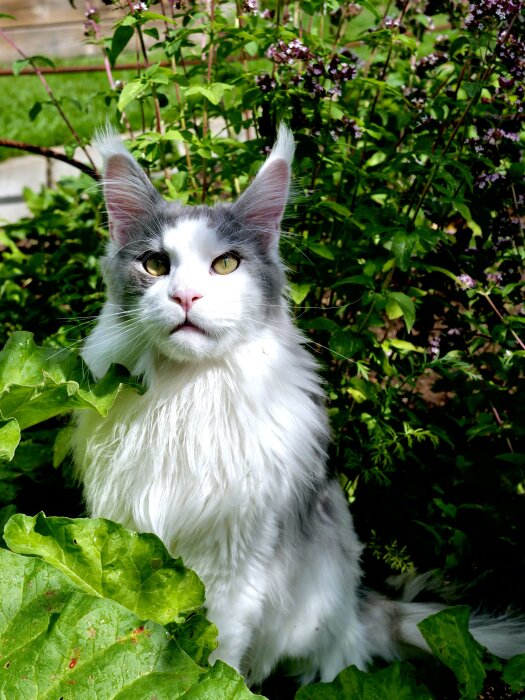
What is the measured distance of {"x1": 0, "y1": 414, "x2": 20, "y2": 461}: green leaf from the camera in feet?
5.87

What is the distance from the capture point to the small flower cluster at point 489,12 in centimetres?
205

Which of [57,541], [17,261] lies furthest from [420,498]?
[17,261]

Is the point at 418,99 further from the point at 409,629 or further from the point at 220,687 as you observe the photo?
the point at 220,687

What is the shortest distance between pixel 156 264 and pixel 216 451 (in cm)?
58

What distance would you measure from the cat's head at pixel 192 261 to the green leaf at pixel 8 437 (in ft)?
1.43

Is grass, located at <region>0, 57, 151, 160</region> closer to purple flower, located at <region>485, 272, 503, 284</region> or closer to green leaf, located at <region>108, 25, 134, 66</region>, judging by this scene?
green leaf, located at <region>108, 25, 134, 66</region>

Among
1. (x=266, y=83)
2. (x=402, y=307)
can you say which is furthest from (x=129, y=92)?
(x=402, y=307)

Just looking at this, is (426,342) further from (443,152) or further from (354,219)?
(443,152)

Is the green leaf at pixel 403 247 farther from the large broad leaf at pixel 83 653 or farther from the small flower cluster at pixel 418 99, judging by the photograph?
the large broad leaf at pixel 83 653

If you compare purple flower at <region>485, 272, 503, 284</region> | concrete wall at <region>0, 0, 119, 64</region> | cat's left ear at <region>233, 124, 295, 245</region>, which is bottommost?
concrete wall at <region>0, 0, 119, 64</region>

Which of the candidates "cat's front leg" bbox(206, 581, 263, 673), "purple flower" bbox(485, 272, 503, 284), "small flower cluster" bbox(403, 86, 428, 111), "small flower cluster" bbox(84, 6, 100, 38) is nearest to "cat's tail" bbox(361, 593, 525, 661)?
"cat's front leg" bbox(206, 581, 263, 673)

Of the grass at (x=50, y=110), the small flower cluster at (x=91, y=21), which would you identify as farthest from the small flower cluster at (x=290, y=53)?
the grass at (x=50, y=110)

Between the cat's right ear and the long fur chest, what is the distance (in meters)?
0.47

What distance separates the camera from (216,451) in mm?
2131
